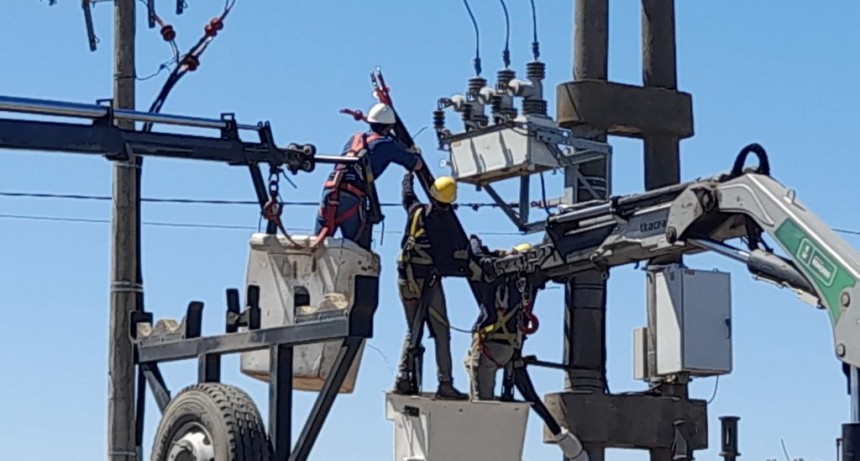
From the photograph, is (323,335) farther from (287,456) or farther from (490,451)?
(490,451)

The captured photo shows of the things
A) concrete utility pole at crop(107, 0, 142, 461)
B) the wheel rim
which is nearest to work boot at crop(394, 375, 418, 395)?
concrete utility pole at crop(107, 0, 142, 461)

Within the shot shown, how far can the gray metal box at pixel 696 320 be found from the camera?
46.2ft

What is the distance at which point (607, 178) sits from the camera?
14.8 m

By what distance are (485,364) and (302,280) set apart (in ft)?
8.93

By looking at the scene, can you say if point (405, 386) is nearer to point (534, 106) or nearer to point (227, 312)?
point (227, 312)

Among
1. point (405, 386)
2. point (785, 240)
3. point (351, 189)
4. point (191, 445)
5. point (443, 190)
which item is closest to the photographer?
point (191, 445)

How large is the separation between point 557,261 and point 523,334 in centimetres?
59

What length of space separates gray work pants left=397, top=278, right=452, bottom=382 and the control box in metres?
2.44

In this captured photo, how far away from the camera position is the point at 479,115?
1508 centimetres

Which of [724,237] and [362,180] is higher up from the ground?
[362,180]

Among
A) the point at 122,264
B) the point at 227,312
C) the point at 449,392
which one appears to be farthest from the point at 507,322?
the point at 227,312

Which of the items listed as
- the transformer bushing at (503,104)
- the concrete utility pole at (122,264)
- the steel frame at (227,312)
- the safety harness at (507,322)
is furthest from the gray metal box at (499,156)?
the steel frame at (227,312)

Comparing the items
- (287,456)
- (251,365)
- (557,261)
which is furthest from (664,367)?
(287,456)

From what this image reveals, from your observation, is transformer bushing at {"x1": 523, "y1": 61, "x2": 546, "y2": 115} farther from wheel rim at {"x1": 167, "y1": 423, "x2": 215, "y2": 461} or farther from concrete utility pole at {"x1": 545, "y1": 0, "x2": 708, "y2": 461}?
wheel rim at {"x1": 167, "y1": 423, "x2": 215, "y2": 461}
